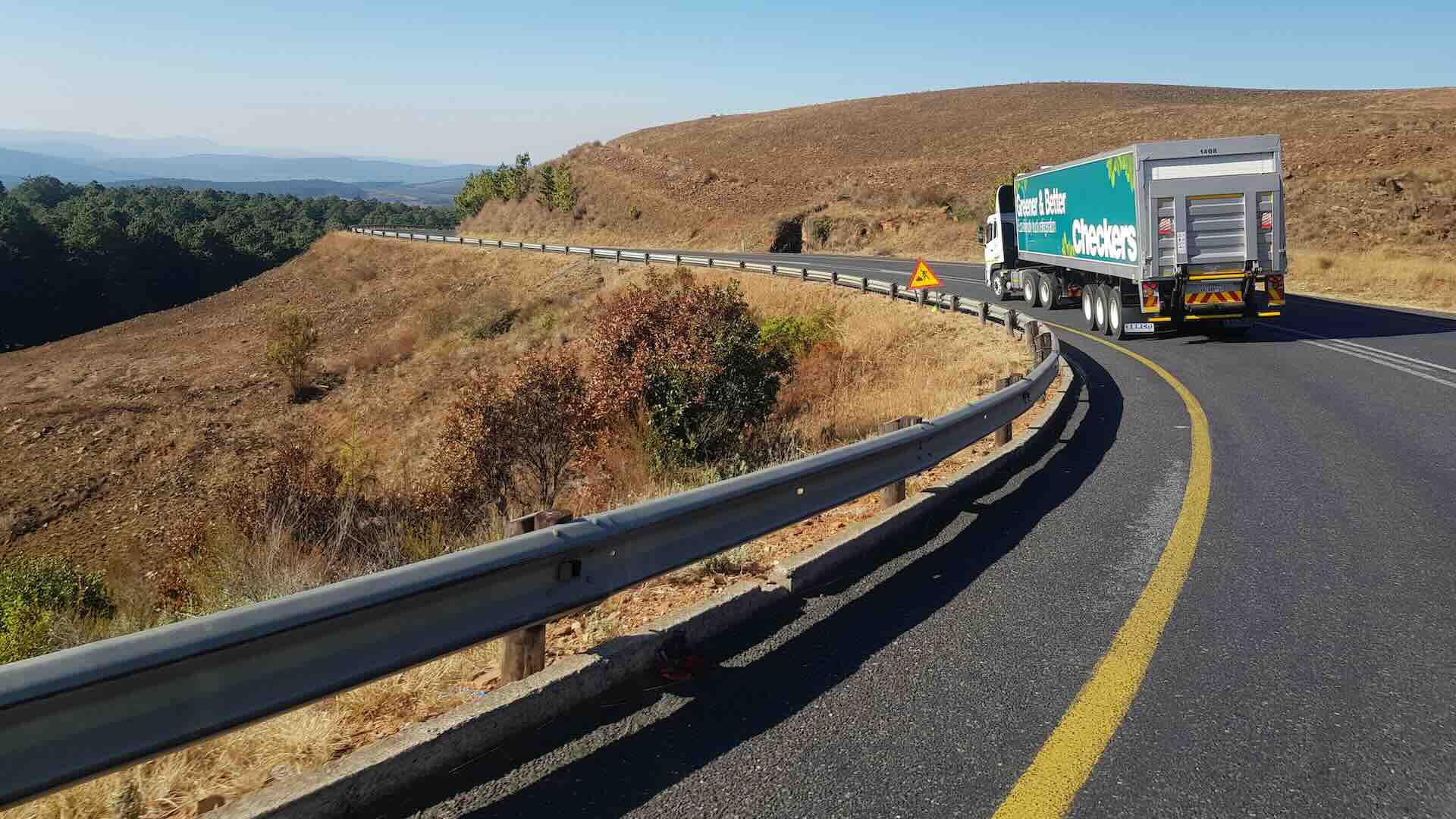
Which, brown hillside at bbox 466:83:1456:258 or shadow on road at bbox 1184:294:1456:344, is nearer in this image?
shadow on road at bbox 1184:294:1456:344

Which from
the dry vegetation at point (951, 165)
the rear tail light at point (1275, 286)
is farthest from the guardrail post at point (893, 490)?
the dry vegetation at point (951, 165)

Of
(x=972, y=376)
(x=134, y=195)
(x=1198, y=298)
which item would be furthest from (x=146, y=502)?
(x=134, y=195)

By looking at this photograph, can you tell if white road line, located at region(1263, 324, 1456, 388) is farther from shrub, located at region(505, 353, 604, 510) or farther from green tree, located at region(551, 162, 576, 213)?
green tree, located at region(551, 162, 576, 213)

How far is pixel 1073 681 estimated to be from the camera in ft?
13.2

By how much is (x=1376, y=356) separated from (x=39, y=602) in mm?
17818

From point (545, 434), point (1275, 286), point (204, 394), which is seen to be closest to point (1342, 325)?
point (1275, 286)

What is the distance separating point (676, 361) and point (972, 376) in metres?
4.70

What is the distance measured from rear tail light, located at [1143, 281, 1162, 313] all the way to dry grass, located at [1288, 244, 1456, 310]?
9.61 meters

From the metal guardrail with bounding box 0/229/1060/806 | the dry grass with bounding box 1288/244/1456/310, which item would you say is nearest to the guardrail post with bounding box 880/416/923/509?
the metal guardrail with bounding box 0/229/1060/806

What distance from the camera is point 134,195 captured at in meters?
124

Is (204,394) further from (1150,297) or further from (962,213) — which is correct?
(962,213)

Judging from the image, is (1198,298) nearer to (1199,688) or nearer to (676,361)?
(676,361)

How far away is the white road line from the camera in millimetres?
13081

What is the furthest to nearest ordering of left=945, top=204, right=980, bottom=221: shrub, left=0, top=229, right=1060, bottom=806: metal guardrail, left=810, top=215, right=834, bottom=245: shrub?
left=810, top=215, right=834, bottom=245: shrub → left=945, top=204, right=980, bottom=221: shrub → left=0, top=229, right=1060, bottom=806: metal guardrail
